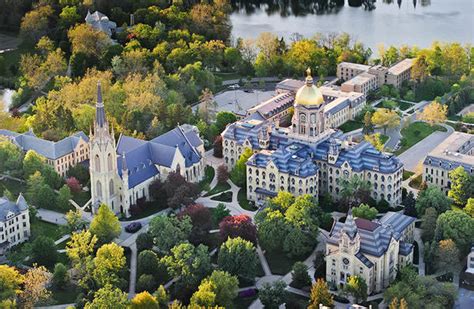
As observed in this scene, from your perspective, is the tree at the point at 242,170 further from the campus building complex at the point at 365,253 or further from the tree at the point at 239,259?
the campus building complex at the point at 365,253

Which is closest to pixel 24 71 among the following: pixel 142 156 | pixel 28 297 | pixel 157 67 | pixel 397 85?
pixel 157 67

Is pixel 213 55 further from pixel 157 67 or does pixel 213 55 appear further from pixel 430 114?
pixel 430 114

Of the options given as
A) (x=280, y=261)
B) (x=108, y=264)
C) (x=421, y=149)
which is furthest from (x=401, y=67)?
(x=108, y=264)

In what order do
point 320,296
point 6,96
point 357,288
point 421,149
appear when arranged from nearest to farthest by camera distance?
point 320,296
point 357,288
point 421,149
point 6,96

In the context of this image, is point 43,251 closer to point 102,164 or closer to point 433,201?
point 102,164

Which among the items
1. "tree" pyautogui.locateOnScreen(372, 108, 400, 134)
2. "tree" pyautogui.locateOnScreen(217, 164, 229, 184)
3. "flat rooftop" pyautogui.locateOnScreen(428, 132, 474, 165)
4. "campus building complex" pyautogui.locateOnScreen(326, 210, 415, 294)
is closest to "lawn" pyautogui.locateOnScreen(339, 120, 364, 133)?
"tree" pyautogui.locateOnScreen(372, 108, 400, 134)

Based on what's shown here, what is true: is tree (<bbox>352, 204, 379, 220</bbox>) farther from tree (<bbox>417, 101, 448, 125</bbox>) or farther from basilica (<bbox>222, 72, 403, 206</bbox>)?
tree (<bbox>417, 101, 448, 125</bbox>)

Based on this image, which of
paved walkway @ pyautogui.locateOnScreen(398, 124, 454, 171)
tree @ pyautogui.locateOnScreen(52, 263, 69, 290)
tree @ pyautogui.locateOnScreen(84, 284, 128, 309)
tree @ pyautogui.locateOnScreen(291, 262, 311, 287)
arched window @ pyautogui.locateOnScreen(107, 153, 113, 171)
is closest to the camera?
tree @ pyautogui.locateOnScreen(84, 284, 128, 309)
